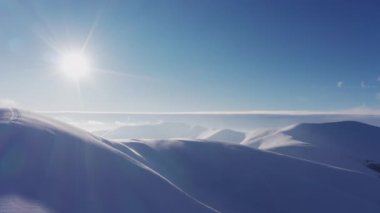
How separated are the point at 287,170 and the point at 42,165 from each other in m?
29.8

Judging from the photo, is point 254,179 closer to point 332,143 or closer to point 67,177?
point 67,177

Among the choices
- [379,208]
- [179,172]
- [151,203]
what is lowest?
[379,208]

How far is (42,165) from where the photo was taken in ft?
33.8

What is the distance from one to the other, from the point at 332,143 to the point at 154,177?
3900 inches

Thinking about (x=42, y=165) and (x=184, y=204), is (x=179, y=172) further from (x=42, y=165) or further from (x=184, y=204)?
(x=42, y=165)

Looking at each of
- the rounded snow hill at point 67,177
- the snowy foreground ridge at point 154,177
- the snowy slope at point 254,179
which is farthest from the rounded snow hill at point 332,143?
the rounded snow hill at point 67,177

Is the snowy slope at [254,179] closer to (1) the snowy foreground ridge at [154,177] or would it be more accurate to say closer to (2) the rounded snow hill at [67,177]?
(1) the snowy foreground ridge at [154,177]

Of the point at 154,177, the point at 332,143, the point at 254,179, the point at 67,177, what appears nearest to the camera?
the point at 67,177

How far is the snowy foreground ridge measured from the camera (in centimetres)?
952

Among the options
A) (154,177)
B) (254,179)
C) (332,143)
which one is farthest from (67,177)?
(332,143)

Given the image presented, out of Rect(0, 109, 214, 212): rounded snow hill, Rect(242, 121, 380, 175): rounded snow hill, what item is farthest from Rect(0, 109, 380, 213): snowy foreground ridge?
Rect(242, 121, 380, 175): rounded snow hill

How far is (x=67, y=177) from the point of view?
10594 mm

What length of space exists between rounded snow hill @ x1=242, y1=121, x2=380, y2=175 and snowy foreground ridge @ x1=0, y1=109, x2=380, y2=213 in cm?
542

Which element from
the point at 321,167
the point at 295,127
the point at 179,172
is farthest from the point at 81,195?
the point at 295,127
